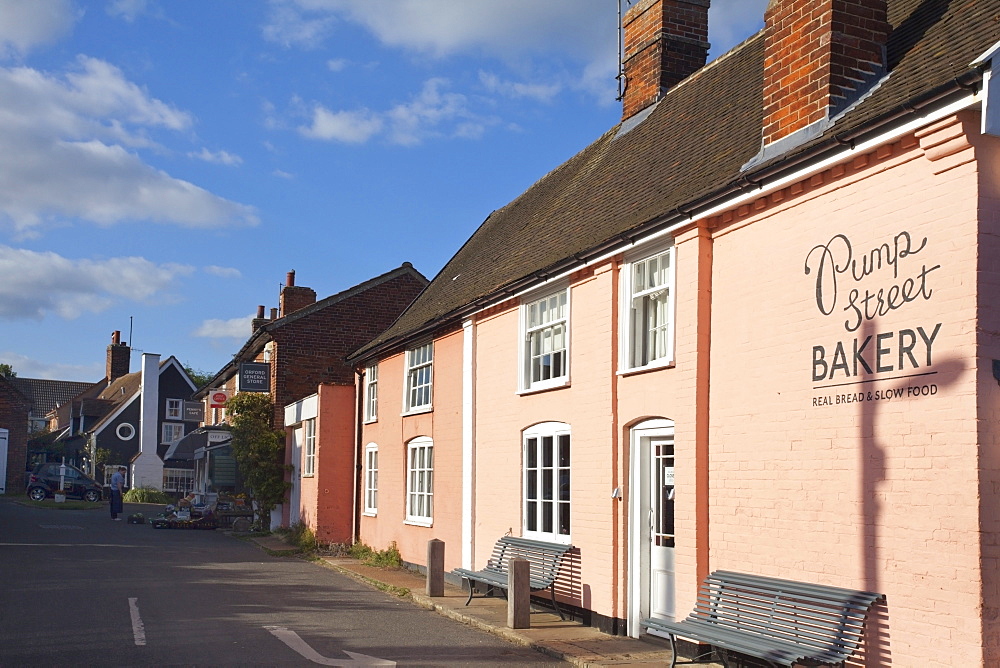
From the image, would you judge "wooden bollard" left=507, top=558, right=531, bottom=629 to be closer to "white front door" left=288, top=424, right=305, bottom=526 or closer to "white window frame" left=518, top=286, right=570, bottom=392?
"white window frame" left=518, top=286, right=570, bottom=392

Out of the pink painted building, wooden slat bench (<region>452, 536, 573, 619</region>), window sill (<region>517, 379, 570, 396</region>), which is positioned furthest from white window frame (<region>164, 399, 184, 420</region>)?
window sill (<region>517, 379, 570, 396</region>)

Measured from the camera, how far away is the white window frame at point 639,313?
439 inches

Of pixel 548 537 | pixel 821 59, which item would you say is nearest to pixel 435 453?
pixel 548 537

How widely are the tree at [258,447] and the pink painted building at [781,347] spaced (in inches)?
522

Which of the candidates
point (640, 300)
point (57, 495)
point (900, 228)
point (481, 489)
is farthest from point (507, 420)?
point (57, 495)

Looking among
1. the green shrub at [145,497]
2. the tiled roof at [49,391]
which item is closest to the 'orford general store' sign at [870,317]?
the green shrub at [145,497]

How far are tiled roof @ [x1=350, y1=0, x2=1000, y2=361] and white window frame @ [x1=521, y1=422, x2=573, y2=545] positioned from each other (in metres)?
2.14

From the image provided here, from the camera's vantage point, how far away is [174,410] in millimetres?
62125

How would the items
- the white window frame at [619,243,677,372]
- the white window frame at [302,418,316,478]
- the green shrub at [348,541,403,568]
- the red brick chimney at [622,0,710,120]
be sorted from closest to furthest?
the white window frame at [619,243,677,372] → the red brick chimney at [622,0,710,120] → the green shrub at [348,541,403,568] → the white window frame at [302,418,316,478]

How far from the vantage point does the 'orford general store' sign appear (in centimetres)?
767

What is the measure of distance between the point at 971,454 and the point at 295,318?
23.2 m

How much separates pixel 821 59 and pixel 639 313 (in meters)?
3.45

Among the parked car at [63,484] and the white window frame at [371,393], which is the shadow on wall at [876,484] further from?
the parked car at [63,484]

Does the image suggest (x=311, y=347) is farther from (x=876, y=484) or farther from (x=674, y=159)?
(x=876, y=484)
